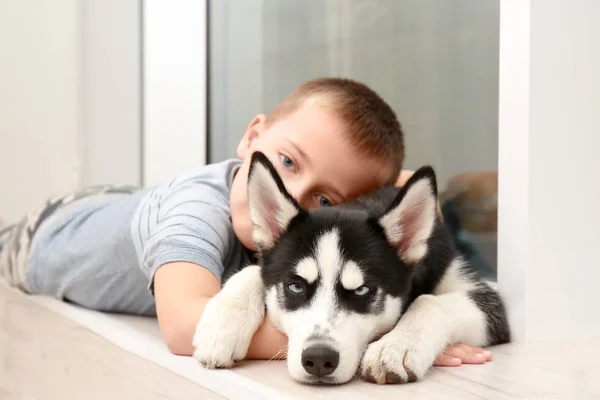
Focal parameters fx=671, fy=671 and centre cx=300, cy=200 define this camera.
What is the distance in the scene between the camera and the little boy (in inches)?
56.7

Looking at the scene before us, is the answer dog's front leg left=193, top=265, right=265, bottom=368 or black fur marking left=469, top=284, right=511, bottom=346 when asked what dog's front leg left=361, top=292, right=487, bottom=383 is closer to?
black fur marking left=469, top=284, right=511, bottom=346

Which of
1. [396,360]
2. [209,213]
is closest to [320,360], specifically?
[396,360]

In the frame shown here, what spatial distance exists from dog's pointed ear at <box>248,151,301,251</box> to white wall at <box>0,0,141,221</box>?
2.00 meters

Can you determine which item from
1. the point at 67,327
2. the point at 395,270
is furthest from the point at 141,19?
the point at 395,270

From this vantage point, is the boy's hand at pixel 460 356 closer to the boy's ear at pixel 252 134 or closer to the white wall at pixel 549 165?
the white wall at pixel 549 165

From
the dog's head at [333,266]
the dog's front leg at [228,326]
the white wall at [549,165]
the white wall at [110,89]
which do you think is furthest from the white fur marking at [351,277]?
the white wall at [110,89]

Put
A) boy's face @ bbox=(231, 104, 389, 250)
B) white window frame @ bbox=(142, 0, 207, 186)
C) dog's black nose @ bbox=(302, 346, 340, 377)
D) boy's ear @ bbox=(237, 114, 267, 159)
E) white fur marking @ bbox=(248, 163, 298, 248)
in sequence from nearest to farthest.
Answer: dog's black nose @ bbox=(302, 346, 340, 377)
white fur marking @ bbox=(248, 163, 298, 248)
boy's face @ bbox=(231, 104, 389, 250)
boy's ear @ bbox=(237, 114, 267, 159)
white window frame @ bbox=(142, 0, 207, 186)

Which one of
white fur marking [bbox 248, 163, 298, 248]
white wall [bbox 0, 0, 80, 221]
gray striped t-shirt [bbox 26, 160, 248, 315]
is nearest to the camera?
white fur marking [bbox 248, 163, 298, 248]

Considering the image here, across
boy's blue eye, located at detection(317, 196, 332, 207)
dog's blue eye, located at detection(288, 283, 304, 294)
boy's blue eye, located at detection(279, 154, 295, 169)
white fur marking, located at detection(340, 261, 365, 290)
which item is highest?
boy's blue eye, located at detection(279, 154, 295, 169)

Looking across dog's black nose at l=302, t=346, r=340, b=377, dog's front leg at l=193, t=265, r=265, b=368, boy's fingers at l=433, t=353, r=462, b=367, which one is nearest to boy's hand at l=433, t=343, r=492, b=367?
boy's fingers at l=433, t=353, r=462, b=367

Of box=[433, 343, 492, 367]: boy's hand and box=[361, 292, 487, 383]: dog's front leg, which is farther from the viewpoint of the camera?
box=[433, 343, 492, 367]: boy's hand

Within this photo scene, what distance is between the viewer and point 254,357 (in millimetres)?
1300

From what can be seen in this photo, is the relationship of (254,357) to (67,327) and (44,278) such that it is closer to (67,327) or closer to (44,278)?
(67,327)

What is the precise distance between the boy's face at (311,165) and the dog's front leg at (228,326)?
37 cm
